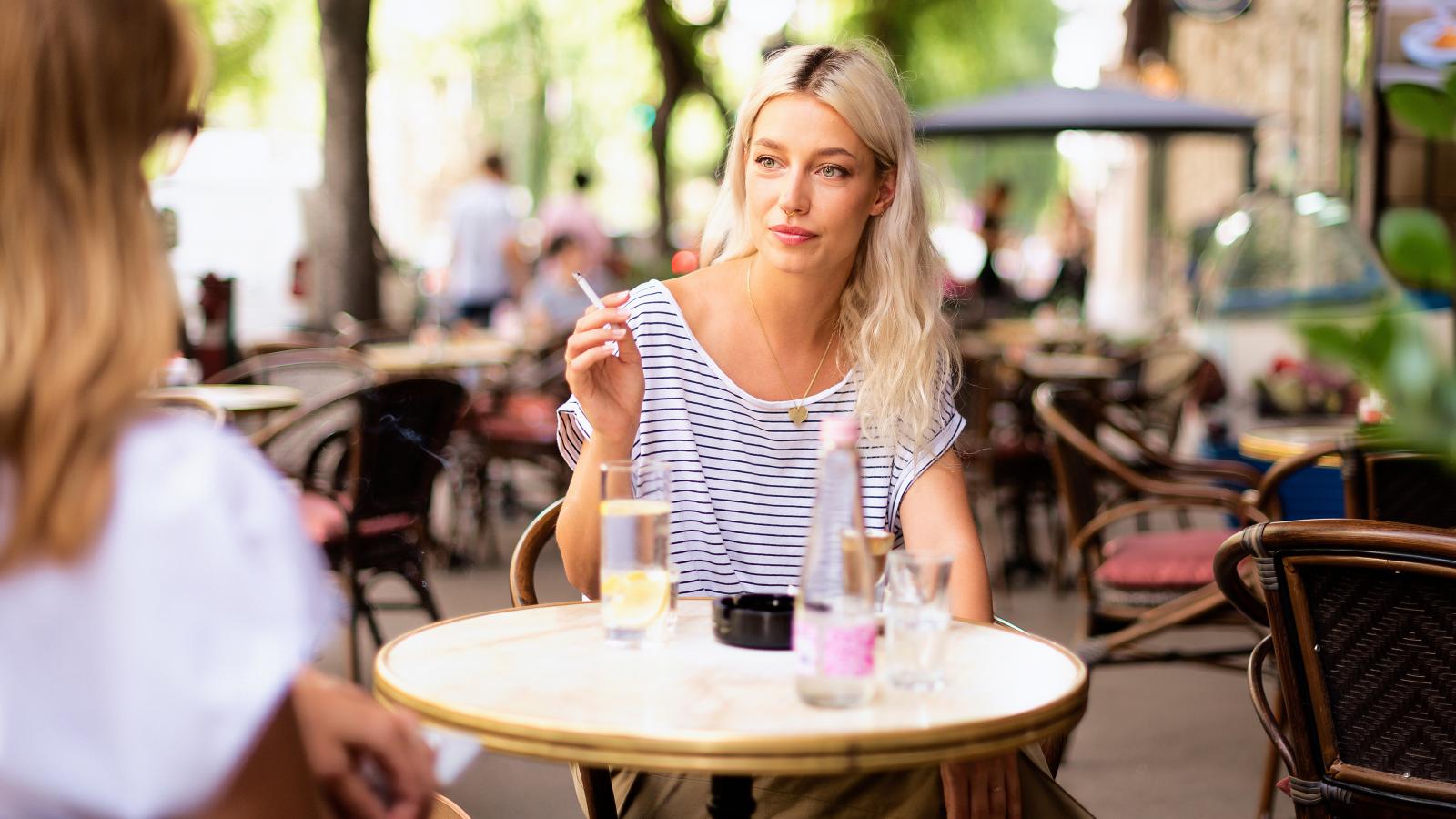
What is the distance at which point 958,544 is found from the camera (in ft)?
7.82

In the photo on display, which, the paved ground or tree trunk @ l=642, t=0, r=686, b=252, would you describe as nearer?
the paved ground

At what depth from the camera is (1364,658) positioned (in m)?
2.13

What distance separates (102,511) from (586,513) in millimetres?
1237

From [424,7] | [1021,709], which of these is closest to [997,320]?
[1021,709]

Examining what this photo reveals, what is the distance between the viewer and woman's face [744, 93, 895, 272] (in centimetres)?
254

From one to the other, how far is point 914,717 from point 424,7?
23.3m

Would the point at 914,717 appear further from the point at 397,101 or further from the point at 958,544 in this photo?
the point at 397,101

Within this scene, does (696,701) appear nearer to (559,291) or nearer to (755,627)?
(755,627)

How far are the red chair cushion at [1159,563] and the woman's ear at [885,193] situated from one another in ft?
5.40

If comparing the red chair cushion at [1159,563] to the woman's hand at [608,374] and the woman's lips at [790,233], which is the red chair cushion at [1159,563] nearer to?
the woman's lips at [790,233]

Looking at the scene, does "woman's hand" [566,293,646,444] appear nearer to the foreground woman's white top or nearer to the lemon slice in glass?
the lemon slice in glass

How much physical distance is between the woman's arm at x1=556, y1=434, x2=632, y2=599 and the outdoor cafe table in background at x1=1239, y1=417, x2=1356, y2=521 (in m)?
2.89

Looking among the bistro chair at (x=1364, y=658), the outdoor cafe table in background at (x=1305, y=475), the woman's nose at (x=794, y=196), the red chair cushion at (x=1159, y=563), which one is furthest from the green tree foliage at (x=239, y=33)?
the bistro chair at (x=1364, y=658)

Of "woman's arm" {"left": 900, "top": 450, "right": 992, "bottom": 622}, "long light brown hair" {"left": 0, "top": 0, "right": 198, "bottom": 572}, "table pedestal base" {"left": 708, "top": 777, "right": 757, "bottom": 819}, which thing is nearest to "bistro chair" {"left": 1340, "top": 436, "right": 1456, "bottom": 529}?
"woman's arm" {"left": 900, "top": 450, "right": 992, "bottom": 622}
